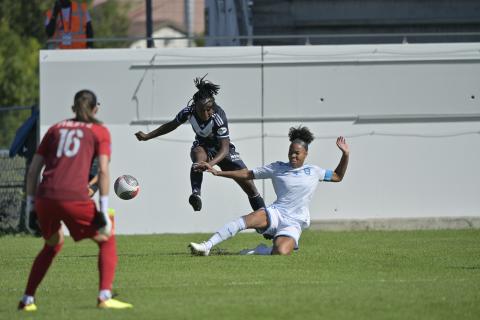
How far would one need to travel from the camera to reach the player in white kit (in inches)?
549

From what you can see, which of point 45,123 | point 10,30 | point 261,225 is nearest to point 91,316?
point 261,225

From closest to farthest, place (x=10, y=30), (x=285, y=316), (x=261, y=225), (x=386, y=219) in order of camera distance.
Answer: (x=285, y=316) < (x=261, y=225) < (x=386, y=219) < (x=10, y=30)

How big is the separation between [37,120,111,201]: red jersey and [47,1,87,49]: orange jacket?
1318cm

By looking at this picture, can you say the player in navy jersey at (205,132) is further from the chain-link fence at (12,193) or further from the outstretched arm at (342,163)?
the chain-link fence at (12,193)

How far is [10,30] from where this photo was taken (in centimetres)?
5131

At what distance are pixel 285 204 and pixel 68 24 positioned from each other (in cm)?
1021

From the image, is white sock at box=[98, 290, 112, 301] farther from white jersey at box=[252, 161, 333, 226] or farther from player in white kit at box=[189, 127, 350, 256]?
white jersey at box=[252, 161, 333, 226]

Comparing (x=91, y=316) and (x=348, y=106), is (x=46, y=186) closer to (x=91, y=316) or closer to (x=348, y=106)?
(x=91, y=316)

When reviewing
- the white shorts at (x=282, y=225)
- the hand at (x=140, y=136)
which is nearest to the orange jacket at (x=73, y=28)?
the hand at (x=140, y=136)

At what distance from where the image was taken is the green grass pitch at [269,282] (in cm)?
925

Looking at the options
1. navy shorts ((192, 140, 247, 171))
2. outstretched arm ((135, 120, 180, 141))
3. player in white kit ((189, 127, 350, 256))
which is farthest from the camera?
navy shorts ((192, 140, 247, 171))

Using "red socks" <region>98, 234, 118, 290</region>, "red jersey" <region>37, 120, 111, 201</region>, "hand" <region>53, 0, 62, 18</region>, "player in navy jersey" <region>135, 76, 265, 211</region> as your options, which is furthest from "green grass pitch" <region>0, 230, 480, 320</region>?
"hand" <region>53, 0, 62, 18</region>

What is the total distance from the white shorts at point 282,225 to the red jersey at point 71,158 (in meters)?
5.07

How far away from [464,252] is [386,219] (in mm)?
6403
